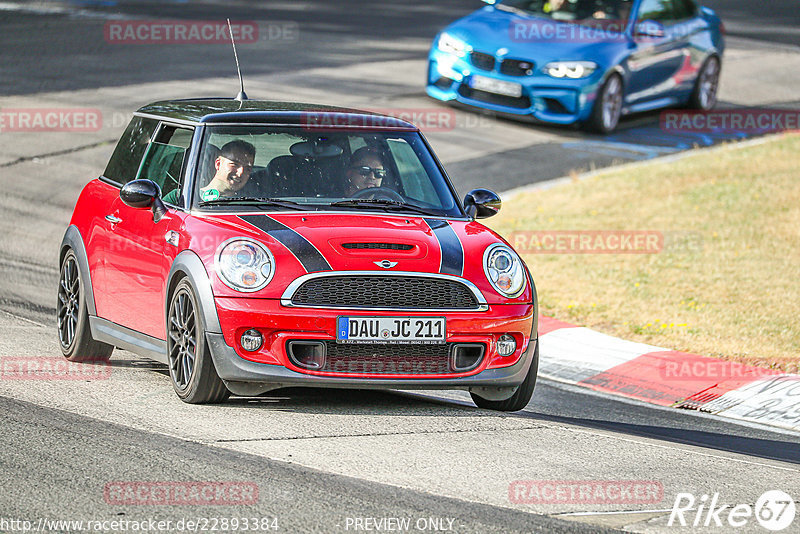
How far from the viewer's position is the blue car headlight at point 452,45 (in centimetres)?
1758

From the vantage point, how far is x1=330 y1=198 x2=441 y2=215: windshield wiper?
7.44 m

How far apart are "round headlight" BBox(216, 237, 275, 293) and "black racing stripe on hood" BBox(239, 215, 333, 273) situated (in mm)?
127

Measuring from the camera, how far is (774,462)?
23.1 feet

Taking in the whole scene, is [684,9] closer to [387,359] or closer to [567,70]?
[567,70]

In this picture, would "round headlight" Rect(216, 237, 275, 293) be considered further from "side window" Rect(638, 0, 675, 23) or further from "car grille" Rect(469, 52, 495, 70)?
"side window" Rect(638, 0, 675, 23)

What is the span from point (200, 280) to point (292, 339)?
558mm

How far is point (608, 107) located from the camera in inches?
697

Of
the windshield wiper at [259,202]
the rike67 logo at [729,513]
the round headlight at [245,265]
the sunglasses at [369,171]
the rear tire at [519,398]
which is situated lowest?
the rear tire at [519,398]

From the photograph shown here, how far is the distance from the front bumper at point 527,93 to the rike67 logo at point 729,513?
11668mm

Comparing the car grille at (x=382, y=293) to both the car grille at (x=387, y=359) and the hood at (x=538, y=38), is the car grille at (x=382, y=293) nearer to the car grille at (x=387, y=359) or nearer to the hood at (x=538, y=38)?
the car grille at (x=387, y=359)

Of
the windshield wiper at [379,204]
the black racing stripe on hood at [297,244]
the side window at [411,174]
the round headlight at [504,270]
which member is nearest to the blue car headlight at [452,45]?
the side window at [411,174]

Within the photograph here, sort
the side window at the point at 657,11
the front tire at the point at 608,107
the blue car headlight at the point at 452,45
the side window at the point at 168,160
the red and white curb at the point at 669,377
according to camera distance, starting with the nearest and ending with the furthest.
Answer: the side window at the point at 168,160 < the red and white curb at the point at 669,377 < the front tire at the point at 608,107 < the blue car headlight at the point at 452,45 < the side window at the point at 657,11

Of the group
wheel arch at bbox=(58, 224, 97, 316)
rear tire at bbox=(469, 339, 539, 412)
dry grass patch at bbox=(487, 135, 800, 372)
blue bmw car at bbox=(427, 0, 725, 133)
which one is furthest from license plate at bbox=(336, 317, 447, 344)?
blue bmw car at bbox=(427, 0, 725, 133)

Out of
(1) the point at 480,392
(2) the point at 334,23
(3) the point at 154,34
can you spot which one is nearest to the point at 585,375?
(1) the point at 480,392
